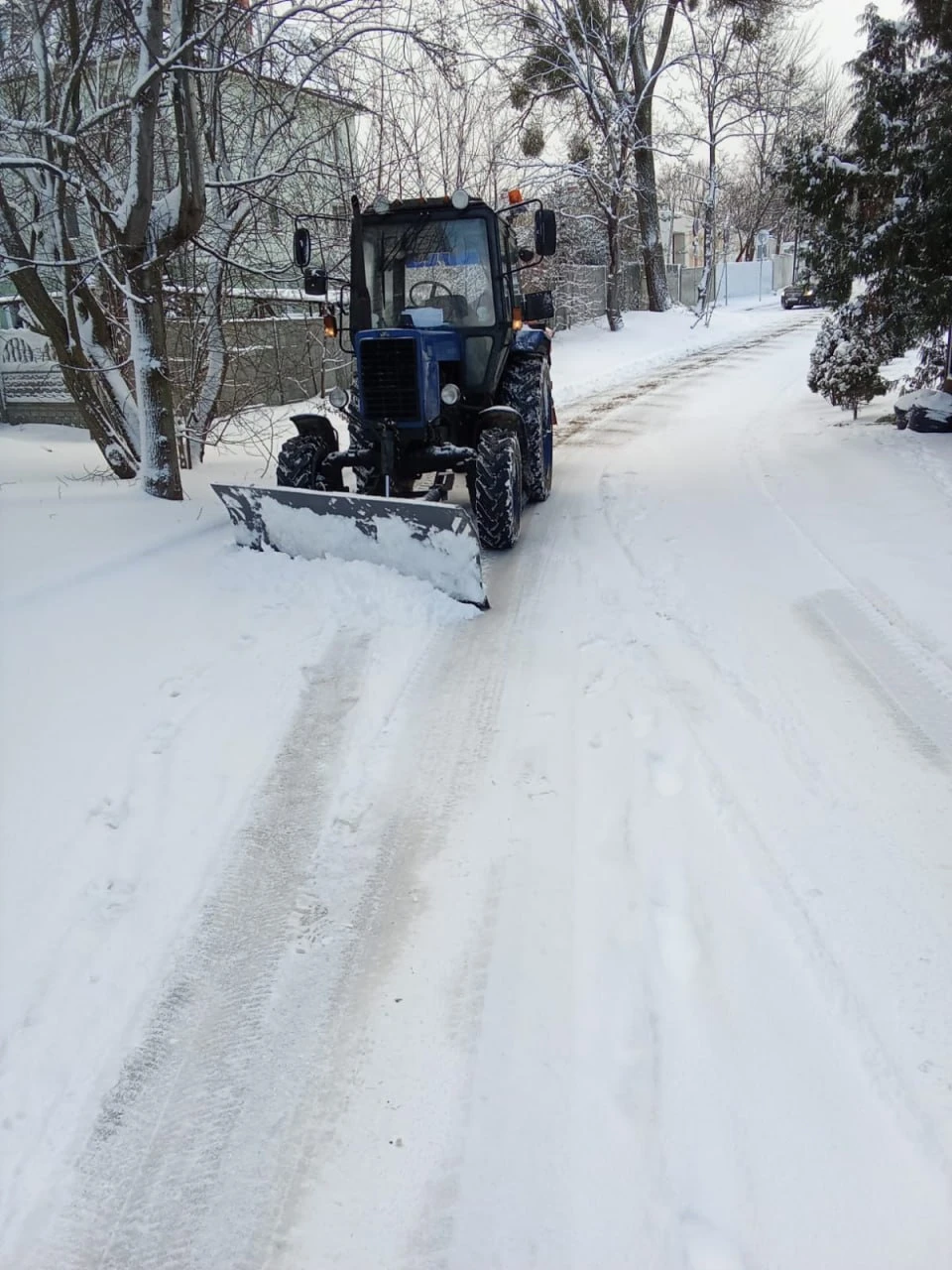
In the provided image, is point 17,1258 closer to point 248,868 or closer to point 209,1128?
point 209,1128

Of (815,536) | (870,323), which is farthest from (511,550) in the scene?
(870,323)

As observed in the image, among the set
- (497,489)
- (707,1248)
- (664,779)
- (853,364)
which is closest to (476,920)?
(664,779)

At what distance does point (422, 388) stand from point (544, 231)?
1369mm

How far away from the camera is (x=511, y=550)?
642 centimetres

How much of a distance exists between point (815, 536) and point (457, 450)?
2.56 metres

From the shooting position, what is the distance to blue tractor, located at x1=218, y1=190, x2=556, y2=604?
600 centimetres

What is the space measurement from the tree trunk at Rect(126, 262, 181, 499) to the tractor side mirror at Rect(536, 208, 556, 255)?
2835 mm

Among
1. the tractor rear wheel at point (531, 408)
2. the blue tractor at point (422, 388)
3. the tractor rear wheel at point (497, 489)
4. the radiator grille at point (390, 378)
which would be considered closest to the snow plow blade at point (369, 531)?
the blue tractor at point (422, 388)

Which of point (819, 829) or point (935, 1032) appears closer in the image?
point (935, 1032)

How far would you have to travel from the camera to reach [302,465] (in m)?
6.45

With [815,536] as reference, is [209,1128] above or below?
below

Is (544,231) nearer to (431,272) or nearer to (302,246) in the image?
(431,272)

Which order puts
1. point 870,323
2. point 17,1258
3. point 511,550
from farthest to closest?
point 870,323 < point 511,550 < point 17,1258

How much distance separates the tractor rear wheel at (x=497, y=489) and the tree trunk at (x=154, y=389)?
265 centimetres
